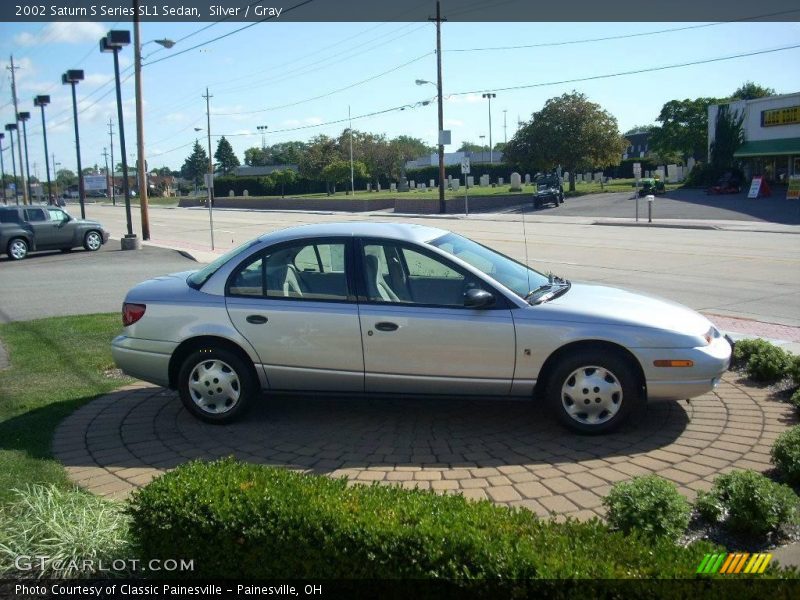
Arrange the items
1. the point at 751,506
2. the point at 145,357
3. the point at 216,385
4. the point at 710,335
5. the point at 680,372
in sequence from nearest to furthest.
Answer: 1. the point at 751,506
2. the point at 680,372
3. the point at 710,335
4. the point at 216,385
5. the point at 145,357

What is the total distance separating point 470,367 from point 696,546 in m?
2.59

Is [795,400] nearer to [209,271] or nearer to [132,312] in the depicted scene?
[209,271]

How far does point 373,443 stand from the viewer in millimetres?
5508

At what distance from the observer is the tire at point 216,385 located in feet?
19.4

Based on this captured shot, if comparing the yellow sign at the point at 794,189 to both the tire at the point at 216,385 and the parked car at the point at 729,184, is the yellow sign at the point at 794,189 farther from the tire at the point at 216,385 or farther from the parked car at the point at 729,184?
the tire at the point at 216,385

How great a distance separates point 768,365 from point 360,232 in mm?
3817

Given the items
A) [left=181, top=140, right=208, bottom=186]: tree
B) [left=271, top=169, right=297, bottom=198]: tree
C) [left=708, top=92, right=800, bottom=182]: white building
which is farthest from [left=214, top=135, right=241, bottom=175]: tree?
[left=708, top=92, right=800, bottom=182]: white building

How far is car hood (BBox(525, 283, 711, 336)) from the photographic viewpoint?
5.43 meters

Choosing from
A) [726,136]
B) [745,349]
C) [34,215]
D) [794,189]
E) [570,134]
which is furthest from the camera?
[570,134]

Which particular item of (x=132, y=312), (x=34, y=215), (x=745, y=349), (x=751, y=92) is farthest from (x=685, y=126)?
(x=132, y=312)

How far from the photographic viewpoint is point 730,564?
314 cm

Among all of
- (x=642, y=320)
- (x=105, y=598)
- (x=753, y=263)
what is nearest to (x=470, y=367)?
(x=642, y=320)

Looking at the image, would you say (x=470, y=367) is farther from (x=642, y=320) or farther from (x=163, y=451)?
(x=163, y=451)

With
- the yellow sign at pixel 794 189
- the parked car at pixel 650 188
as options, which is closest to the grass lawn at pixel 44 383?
the yellow sign at pixel 794 189
